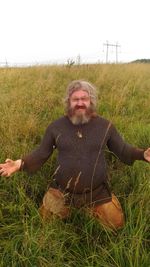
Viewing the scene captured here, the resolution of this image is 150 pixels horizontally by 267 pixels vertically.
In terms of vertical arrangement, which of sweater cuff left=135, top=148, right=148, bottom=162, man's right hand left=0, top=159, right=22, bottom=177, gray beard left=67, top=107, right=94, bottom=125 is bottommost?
man's right hand left=0, top=159, right=22, bottom=177

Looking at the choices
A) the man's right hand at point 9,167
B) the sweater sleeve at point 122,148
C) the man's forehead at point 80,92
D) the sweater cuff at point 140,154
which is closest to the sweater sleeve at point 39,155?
the man's right hand at point 9,167

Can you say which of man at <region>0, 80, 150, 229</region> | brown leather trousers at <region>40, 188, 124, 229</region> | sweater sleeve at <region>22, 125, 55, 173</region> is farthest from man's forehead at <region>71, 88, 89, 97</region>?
brown leather trousers at <region>40, 188, 124, 229</region>

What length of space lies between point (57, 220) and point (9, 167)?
2.10 feet

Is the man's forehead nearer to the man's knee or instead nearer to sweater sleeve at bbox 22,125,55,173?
sweater sleeve at bbox 22,125,55,173

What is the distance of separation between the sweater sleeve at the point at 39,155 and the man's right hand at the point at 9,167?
0.11 meters

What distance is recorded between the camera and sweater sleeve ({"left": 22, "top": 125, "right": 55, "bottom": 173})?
342cm

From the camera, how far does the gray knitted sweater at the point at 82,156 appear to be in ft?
10.8

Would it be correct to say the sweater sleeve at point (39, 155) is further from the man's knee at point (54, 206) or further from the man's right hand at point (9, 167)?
the man's knee at point (54, 206)

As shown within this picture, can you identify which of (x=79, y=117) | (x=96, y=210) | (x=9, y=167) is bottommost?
(x=96, y=210)

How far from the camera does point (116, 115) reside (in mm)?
5469

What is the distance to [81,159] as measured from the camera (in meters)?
3.31

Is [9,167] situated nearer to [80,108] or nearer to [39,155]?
[39,155]

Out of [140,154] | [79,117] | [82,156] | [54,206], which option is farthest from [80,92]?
[54,206]

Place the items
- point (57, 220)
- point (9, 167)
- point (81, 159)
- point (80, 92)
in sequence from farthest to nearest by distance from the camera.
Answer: point (80, 92)
point (81, 159)
point (9, 167)
point (57, 220)
